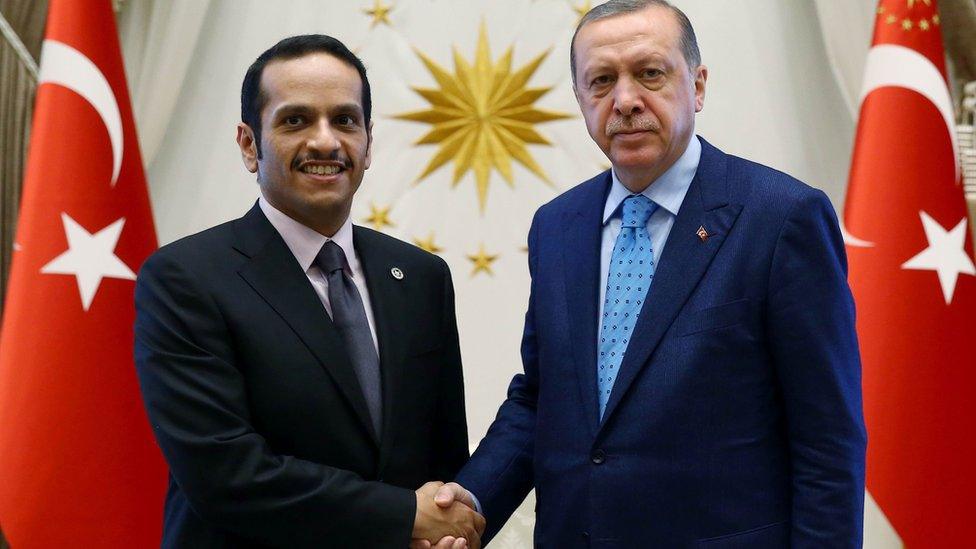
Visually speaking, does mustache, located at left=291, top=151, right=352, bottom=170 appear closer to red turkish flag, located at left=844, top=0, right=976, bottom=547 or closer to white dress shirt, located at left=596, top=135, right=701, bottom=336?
white dress shirt, located at left=596, top=135, right=701, bottom=336

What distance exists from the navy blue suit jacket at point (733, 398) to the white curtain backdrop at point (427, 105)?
1793 mm

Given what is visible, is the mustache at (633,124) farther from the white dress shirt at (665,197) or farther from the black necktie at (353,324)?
the black necktie at (353,324)

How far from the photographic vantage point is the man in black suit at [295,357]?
185 centimetres

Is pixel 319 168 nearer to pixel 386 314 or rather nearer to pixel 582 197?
pixel 386 314

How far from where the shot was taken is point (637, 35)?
1930 mm

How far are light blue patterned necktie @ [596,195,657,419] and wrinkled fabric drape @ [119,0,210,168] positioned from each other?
231cm

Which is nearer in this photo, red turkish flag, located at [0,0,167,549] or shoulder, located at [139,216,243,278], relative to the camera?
shoulder, located at [139,216,243,278]

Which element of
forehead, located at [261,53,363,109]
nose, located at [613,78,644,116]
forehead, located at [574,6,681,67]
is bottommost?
nose, located at [613,78,644,116]

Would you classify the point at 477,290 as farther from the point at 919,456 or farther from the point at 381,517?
the point at 381,517

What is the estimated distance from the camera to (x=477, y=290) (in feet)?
12.3

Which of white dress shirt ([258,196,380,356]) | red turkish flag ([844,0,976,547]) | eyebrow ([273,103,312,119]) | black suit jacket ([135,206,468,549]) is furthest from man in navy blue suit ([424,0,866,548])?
red turkish flag ([844,0,976,547])

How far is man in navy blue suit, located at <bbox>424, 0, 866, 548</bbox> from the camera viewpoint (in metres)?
1.75

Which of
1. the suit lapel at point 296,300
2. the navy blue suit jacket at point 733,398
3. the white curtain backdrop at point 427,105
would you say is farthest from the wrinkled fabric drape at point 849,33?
the suit lapel at point 296,300

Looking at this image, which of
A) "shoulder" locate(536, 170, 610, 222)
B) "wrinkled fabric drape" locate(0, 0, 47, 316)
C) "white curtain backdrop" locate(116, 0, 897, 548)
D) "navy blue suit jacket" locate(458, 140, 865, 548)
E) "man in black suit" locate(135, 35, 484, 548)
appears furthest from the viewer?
"white curtain backdrop" locate(116, 0, 897, 548)
